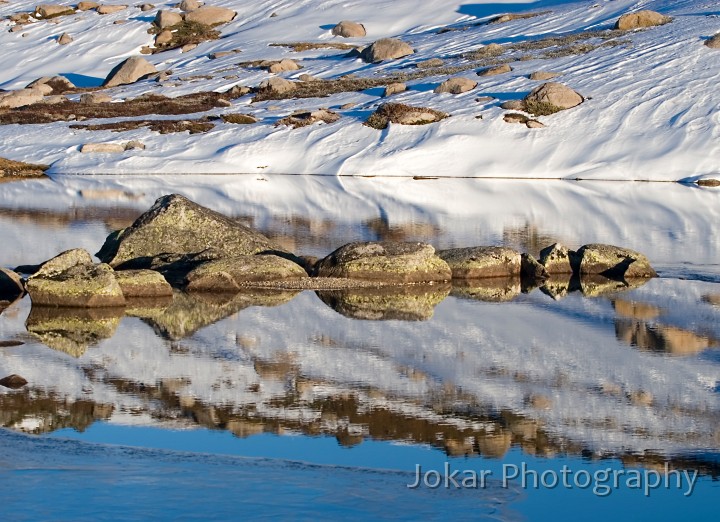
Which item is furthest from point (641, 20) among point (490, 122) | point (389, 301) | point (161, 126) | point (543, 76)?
point (389, 301)

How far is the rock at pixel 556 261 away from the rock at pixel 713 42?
39.2 metres

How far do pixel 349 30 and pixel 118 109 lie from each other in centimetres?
2574

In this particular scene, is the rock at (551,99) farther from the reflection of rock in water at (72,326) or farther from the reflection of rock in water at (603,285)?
the reflection of rock in water at (72,326)

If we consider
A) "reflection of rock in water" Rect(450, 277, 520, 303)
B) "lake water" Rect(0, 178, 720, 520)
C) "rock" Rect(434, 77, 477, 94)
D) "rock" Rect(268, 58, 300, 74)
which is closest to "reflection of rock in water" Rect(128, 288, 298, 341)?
"lake water" Rect(0, 178, 720, 520)

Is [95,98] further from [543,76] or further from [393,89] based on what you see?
[543,76]

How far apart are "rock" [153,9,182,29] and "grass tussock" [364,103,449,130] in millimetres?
48619

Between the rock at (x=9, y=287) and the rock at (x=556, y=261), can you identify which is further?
the rock at (x=556, y=261)

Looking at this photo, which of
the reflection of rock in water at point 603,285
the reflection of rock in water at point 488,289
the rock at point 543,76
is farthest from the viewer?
the rock at point 543,76

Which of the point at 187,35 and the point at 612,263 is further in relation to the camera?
the point at 187,35

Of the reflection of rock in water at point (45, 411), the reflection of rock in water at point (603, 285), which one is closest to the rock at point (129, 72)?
the reflection of rock in water at point (603, 285)

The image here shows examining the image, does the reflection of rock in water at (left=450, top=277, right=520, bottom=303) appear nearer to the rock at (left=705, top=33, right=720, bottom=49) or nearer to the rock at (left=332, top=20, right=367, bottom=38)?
the rock at (left=705, top=33, right=720, bottom=49)

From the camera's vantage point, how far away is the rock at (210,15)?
9519 centimetres

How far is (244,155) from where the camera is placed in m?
50.2

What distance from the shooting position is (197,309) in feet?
52.4
